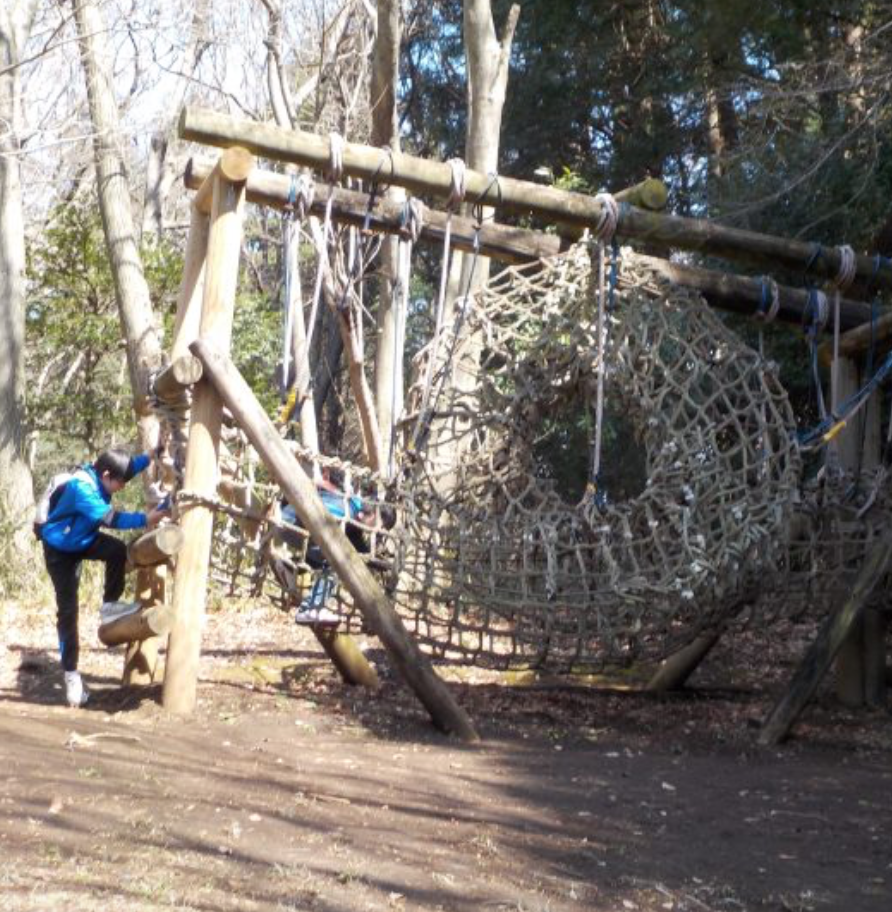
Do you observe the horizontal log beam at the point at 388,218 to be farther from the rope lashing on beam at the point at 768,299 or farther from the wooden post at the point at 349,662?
the wooden post at the point at 349,662

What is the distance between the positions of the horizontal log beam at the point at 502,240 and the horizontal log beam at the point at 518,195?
153 millimetres

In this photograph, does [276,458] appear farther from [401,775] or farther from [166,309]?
[166,309]

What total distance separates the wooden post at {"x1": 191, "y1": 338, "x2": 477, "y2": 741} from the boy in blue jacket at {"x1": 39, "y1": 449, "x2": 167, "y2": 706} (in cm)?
67

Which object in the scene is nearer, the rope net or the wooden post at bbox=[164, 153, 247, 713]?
the rope net

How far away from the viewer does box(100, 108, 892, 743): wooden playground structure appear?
610 cm

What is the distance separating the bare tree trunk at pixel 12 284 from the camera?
1290 centimetres

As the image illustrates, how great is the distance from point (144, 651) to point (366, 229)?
2325mm

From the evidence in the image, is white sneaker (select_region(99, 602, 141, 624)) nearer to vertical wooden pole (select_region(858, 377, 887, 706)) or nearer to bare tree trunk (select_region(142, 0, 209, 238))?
vertical wooden pole (select_region(858, 377, 887, 706))

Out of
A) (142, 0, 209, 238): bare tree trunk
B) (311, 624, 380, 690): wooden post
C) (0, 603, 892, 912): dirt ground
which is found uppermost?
(142, 0, 209, 238): bare tree trunk

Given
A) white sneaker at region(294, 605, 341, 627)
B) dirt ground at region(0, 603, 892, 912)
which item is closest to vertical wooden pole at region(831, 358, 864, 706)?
dirt ground at region(0, 603, 892, 912)

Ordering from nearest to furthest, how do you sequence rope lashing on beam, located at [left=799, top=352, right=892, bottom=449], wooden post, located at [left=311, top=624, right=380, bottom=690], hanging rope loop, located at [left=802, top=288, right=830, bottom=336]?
rope lashing on beam, located at [left=799, top=352, right=892, bottom=449]
wooden post, located at [left=311, top=624, right=380, bottom=690]
hanging rope loop, located at [left=802, top=288, right=830, bottom=336]

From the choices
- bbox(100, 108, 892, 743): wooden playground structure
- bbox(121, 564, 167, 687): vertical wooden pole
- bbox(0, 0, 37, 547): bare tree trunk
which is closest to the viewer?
bbox(100, 108, 892, 743): wooden playground structure

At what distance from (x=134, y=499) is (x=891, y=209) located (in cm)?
929

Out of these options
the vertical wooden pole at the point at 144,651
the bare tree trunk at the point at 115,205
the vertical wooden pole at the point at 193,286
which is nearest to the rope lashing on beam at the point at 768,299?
the vertical wooden pole at the point at 193,286
